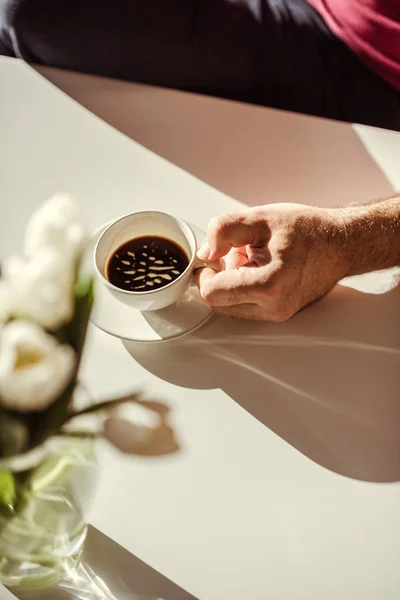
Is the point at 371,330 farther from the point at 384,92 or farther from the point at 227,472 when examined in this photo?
the point at 384,92

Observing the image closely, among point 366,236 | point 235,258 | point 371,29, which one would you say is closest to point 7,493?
point 235,258

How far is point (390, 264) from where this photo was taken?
0.82 meters

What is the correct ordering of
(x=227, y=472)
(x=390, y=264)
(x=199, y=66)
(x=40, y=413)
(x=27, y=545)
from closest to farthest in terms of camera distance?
1. (x=40, y=413)
2. (x=27, y=545)
3. (x=227, y=472)
4. (x=390, y=264)
5. (x=199, y=66)

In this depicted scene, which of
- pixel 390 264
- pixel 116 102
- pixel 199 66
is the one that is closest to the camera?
pixel 390 264

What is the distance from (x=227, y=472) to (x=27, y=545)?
9.4 inches

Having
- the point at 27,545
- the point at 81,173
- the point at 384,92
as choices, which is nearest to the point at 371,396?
the point at 27,545

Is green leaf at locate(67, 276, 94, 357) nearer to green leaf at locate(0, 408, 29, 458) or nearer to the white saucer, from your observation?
green leaf at locate(0, 408, 29, 458)

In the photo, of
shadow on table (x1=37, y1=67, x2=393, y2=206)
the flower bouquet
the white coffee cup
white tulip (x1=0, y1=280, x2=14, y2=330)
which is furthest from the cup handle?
white tulip (x1=0, y1=280, x2=14, y2=330)

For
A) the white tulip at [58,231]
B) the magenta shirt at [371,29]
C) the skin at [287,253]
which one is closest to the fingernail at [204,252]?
the skin at [287,253]

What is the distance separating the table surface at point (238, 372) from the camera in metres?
0.61

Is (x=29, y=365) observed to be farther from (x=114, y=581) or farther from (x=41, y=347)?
(x=114, y=581)

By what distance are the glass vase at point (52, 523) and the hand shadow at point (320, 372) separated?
180 mm

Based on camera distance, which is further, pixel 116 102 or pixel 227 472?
pixel 116 102

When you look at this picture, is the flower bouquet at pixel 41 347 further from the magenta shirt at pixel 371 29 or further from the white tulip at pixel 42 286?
the magenta shirt at pixel 371 29
